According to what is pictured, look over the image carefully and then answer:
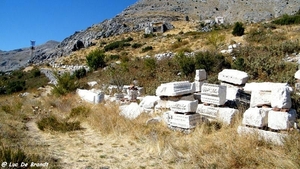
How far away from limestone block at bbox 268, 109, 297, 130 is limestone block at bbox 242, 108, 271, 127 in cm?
14

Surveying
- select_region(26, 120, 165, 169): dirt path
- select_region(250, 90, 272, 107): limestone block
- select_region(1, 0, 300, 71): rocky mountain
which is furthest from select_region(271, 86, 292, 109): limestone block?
select_region(1, 0, 300, 71): rocky mountain

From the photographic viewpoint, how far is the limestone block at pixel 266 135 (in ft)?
14.7

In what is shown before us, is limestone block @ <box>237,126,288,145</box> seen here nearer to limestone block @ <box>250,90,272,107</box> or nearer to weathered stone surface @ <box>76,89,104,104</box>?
limestone block @ <box>250,90,272,107</box>

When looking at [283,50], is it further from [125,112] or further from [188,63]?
[125,112]

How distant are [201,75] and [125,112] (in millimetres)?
2669

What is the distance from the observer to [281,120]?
465 centimetres

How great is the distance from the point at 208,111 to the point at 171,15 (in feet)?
215

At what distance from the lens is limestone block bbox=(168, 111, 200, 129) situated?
5.94m

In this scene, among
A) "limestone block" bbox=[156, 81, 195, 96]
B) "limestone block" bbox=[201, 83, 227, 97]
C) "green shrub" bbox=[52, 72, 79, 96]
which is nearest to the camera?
"limestone block" bbox=[201, 83, 227, 97]

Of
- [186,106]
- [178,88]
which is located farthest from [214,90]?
[178,88]

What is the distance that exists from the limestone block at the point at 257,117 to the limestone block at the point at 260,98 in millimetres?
356

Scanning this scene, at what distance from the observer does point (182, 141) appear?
17.8ft

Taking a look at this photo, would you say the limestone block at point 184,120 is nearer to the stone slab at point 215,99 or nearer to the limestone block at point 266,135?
the stone slab at point 215,99

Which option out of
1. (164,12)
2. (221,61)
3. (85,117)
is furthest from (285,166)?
(164,12)
